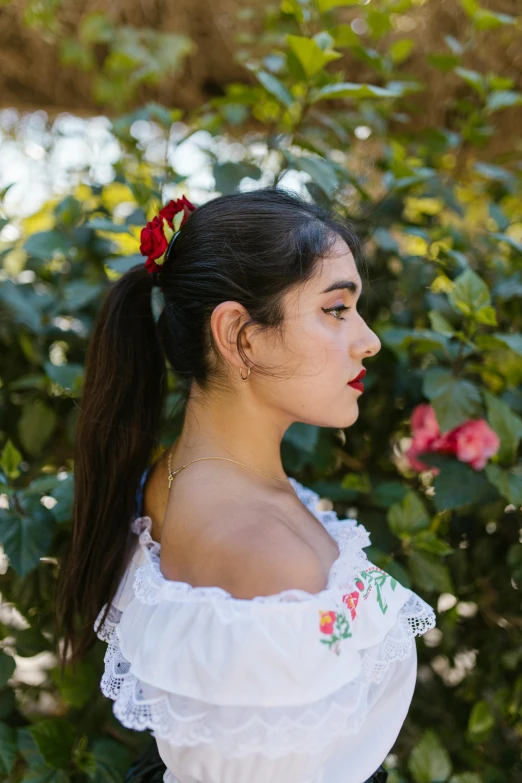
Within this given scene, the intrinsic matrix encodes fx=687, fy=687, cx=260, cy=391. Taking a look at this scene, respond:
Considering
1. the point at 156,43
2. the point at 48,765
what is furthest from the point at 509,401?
the point at 156,43

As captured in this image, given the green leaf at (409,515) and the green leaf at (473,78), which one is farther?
the green leaf at (473,78)

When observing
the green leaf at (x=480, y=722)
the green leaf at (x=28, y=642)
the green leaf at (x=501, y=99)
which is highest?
the green leaf at (x=501, y=99)

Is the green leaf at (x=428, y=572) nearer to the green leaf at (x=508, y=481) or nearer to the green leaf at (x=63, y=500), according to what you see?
the green leaf at (x=508, y=481)

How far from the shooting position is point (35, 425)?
1.53 m

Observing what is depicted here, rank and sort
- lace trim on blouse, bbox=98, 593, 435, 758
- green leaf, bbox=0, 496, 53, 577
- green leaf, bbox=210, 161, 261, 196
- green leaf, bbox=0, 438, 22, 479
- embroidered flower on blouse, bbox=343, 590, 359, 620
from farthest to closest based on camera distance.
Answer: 1. green leaf, bbox=210, 161, 261, 196
2. green leaf, bbox=0, 438, 22, 479
3. green leaf, bbox=0, 496, 53, 577
4. embroidered flower on blouse, bbox=343, 590, 359, 620
5. lace trim on blouse, bbox=98, 593, 435, 758

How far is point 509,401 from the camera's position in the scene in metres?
1.47

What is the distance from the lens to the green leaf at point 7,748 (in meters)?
1.20

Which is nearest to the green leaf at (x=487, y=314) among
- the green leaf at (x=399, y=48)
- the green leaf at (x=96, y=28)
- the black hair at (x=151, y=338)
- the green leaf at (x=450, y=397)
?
the green leaf at (x=450, y=397)

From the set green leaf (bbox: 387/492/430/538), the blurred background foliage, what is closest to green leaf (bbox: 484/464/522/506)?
the blurred background foliage

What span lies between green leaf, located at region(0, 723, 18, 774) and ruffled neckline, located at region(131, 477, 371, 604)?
0.43m

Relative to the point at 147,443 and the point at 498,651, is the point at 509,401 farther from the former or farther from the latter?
the point at 147,443

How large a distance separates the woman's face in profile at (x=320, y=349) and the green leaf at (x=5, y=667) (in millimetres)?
691

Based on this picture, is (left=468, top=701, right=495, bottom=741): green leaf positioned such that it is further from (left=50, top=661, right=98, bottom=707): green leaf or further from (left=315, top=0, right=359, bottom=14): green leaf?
(left=315, top=0, right=359, bottom=14): green leaf

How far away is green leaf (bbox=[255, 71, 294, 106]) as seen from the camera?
134 cm
